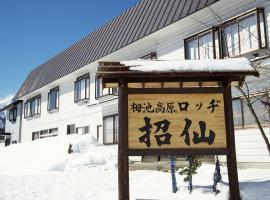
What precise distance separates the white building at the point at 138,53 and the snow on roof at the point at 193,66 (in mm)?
3358

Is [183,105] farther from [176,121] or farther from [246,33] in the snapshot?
[246,33]

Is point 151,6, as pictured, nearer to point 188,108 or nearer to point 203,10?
point 203,10

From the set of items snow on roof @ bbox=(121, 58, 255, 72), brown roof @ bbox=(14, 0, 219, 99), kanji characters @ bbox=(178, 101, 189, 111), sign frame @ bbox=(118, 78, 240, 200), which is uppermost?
brown roof @ bbox=(14, 0, 219, 99)

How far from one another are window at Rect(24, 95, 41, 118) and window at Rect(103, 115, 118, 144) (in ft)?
37.6

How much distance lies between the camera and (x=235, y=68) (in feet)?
20.3

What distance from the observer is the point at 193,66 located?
621 cm

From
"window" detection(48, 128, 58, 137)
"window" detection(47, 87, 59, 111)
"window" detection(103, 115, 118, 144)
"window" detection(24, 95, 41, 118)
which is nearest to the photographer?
"window" detection(103, 115, 118, 144)

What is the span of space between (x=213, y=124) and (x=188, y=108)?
550 mm

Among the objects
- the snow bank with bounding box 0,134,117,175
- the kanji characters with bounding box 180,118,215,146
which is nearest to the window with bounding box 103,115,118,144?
the snow bank with bounding box 0,134,117,175

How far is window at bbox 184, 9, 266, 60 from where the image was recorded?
11727 mm

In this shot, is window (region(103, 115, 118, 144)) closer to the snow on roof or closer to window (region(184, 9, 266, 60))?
window (region(184, 9, 266, 60))

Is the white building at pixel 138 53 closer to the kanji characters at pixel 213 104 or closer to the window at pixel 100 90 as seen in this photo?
the window at pixel 100 90

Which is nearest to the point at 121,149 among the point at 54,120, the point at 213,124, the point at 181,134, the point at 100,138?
the point at 181,134

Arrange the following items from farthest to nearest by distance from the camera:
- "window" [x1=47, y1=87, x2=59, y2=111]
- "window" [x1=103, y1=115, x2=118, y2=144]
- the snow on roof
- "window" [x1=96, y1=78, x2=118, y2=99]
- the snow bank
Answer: "window" [x1=47, y1=87, x2=59, y2=111] < "window" [x1=96, y1=78, x2=118, y2=99] < "window" [x1=103, y1=115, x2=118, y2=144] < the snow bank < the snow on roof
